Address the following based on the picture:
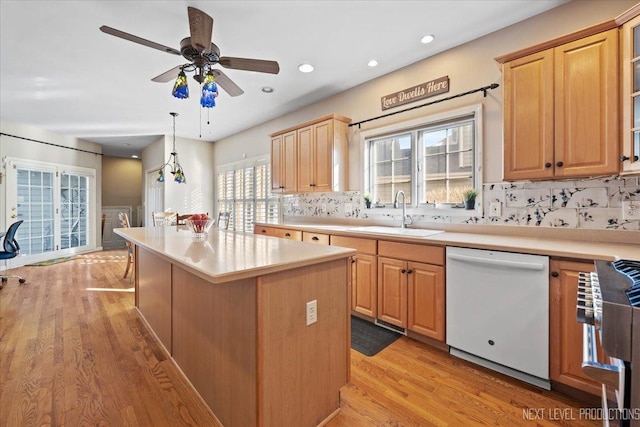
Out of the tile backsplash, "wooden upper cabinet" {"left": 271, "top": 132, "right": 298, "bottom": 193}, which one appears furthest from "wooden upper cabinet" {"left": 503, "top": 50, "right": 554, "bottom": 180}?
"wooden upper cabinet" {"left": 271, "top": 132, "right": 298, "bottom": 193}

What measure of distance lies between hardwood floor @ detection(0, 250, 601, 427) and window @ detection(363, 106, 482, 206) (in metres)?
1.55

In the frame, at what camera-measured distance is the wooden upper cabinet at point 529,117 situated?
197cm

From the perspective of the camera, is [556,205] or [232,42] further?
[232,42]

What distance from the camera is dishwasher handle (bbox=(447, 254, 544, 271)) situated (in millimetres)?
1748

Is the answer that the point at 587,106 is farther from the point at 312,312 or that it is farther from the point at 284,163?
the point at 284,163

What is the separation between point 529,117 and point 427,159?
1059 millimetres

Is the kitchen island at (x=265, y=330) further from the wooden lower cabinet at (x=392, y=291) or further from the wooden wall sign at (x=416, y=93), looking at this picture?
the wooden wall sign at (x=416, y=93)

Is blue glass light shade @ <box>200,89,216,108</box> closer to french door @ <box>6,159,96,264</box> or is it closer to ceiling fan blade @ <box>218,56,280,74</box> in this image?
ceiling fan blade @ <box>218,56,280,74</box>

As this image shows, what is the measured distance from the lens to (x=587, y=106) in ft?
5.98

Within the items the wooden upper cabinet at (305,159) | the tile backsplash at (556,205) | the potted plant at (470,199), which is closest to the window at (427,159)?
the potted plant at (470,199)

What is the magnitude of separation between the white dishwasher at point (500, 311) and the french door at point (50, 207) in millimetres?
7500

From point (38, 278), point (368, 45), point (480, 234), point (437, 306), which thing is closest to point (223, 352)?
point (437, 306)

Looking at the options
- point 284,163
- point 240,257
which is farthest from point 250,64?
point 284,163

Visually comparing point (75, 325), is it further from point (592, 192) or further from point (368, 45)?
point (592, 192)
